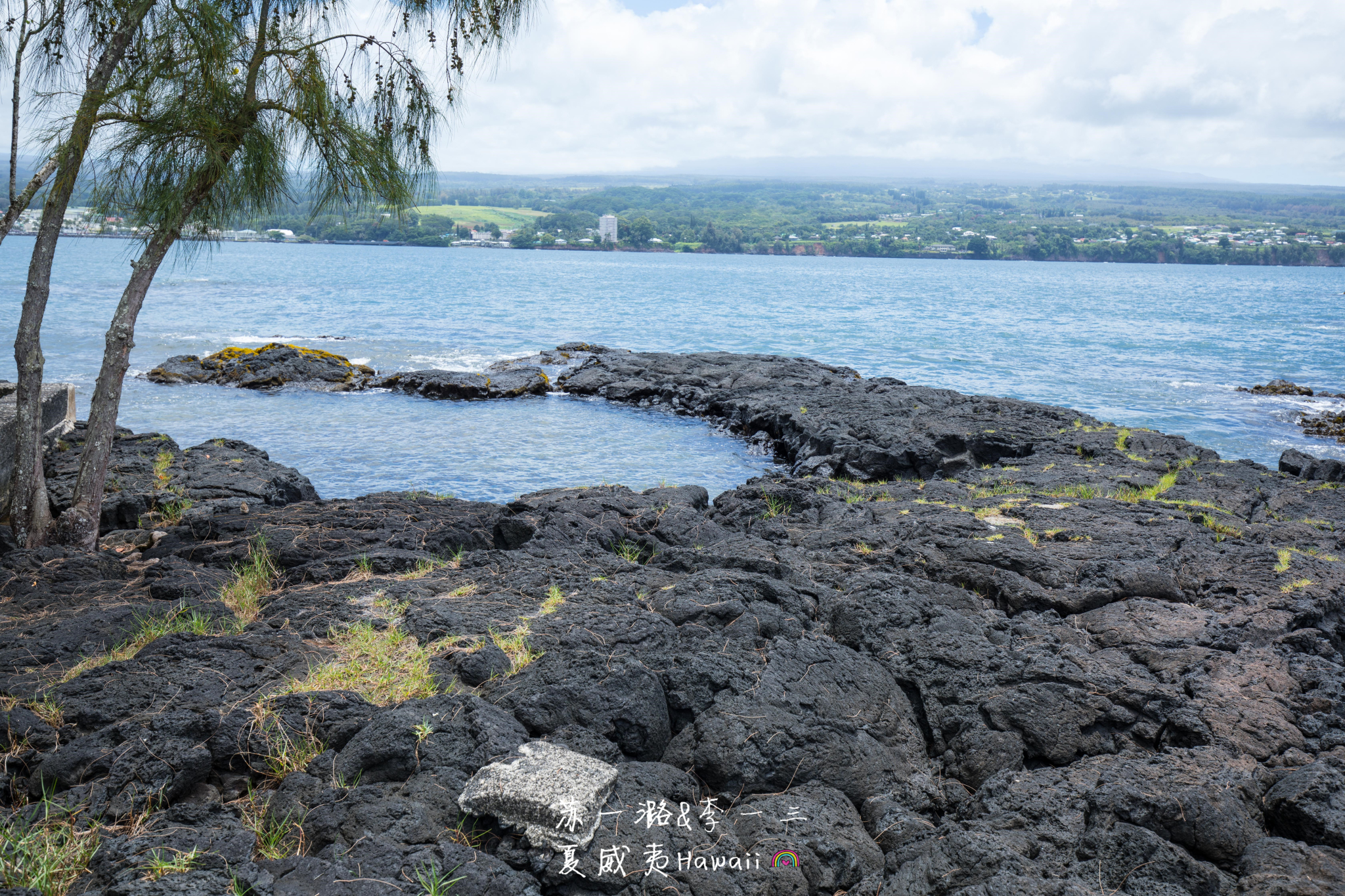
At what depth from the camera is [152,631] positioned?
651 cm

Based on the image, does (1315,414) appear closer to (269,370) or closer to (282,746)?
(282,746)

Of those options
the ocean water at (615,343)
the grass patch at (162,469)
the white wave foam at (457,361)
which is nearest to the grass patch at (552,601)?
the ocean water at (615,343)

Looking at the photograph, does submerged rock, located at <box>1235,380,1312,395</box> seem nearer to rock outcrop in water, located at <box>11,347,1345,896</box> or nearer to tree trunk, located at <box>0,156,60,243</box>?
rock outcrop in water, located at <box>11,347,1345,896</box>

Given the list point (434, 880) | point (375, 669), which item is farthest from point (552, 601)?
point (434, 880)

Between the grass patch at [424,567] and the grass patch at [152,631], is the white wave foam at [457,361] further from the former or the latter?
the grass patch at [152,631]

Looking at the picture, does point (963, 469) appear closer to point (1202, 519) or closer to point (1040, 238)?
point (1202, 519)

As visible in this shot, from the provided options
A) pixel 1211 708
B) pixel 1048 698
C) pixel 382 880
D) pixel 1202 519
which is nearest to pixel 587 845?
pixel 382 880

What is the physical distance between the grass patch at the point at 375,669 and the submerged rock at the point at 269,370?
2433 cm

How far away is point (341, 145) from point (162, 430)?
17.1 meters

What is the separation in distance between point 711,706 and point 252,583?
5321mm

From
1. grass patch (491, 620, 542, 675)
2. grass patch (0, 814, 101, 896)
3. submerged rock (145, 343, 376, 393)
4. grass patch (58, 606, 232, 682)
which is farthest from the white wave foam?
grass patch (0, 814, 101, 896)

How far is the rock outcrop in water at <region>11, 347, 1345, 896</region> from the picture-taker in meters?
4.18

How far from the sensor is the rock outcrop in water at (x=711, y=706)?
4180 mm

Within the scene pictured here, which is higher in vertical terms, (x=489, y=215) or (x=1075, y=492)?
(x=489, y=215)
